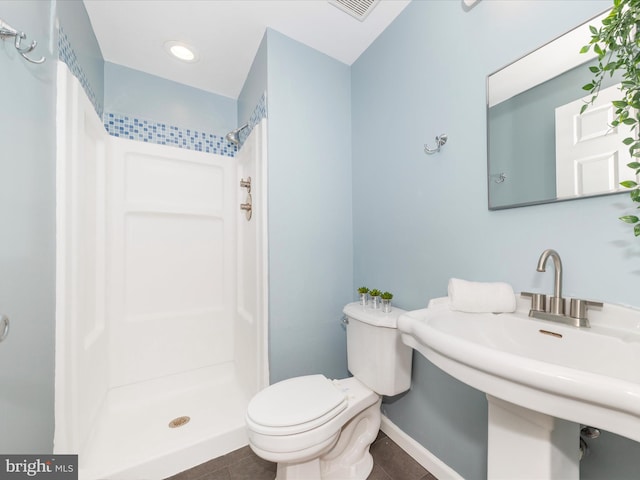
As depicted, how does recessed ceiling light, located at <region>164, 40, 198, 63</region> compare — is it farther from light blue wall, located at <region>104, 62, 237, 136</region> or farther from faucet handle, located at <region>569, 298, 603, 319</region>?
faucet handle, located at <region>569, 298, 603, 319</region>

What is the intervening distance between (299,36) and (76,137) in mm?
1276

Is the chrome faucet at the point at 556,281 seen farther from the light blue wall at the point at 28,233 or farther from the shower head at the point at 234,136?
the shower head at the point at 234,136

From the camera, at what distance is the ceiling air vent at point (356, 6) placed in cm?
129

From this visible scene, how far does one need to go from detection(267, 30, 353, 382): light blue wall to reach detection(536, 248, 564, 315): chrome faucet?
3.47ft

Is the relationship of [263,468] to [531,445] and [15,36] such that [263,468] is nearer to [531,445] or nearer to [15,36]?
[531,445]

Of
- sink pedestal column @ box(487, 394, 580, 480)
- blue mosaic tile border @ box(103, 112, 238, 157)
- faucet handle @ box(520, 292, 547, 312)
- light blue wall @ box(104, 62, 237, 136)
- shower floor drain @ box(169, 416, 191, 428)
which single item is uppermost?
light blue wall @ box(104, 62, 237, 136)

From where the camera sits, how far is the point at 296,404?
105 cm

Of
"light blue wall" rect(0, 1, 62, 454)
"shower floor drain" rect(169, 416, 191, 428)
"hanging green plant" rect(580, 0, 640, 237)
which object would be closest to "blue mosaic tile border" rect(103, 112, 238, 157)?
"light blue wall" rect(0, 1, 62, 454)

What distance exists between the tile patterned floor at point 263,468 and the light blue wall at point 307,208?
39cm

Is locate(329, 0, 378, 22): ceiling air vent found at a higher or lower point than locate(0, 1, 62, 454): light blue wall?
higher

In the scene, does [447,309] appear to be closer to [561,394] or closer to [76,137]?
[561,394]

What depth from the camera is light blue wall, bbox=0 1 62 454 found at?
745 mm

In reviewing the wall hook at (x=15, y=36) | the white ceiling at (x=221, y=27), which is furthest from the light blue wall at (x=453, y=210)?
the wall hook at (x=15, y=36)

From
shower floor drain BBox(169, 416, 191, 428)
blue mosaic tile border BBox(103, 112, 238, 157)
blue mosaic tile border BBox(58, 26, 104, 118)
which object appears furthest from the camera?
blue mosaic tile border BBox(103, 112, 238, 157)
